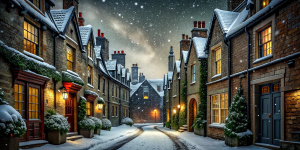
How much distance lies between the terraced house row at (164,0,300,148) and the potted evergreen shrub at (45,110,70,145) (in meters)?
9.21

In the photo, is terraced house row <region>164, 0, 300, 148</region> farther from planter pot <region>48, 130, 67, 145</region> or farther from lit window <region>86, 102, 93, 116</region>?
planter pot <region>48, 130, 67, 145</region>

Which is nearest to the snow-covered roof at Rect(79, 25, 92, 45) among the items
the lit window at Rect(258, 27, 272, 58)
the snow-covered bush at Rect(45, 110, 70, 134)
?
the snow-covered bush at Rect(45, 110, 70, 134)

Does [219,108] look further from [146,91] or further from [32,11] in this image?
[146,91]

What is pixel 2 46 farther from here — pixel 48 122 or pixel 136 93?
pixel 136 93

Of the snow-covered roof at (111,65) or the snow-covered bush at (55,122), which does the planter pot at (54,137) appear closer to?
the snow-covered bush at (55,122)

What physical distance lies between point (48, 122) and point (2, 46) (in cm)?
462

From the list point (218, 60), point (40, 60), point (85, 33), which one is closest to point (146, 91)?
point (85, 33)

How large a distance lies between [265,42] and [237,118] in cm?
389

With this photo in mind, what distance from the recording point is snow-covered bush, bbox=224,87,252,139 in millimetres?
12109

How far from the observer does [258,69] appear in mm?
11766

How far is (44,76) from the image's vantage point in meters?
11.9

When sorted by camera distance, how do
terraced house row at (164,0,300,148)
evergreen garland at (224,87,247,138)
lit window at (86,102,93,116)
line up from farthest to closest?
lit window at (86,102,93,116) < evergreen garland at (224,87,247,138) < terraced house row at (164,0,300,148)

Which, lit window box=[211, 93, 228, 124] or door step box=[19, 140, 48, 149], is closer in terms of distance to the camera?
door step box=[19, 140, 48, 149]

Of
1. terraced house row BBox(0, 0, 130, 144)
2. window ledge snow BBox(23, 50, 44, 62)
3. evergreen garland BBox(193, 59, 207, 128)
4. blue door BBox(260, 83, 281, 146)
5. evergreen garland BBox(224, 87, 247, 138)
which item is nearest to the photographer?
terraced house row BBox(0, 0, 130, 144)
